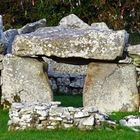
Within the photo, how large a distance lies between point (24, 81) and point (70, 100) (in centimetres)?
284

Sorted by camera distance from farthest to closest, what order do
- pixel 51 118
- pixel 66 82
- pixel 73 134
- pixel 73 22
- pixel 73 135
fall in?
pixel 73 22, pixel 66 82, pixel 51 118, pixel 73 134, pixel 73 135

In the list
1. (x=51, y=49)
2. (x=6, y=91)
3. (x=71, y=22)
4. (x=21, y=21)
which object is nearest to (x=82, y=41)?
(x=51, y=49)

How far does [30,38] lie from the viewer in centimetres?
1975

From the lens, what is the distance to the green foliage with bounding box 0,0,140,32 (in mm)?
32781

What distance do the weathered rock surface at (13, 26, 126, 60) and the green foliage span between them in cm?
1278

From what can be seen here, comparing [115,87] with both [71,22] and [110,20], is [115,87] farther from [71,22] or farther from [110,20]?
[110,20]

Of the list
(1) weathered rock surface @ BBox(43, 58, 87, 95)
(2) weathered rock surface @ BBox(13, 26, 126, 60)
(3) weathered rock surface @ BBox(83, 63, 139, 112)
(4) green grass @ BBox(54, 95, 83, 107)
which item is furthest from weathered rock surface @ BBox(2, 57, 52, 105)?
(1) weathered rock surface @ BBox(43, 58, 87, 95)

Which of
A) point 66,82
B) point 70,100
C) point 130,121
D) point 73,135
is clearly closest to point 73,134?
point 73,135

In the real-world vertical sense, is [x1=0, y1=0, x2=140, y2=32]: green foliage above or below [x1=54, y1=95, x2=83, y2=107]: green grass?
above

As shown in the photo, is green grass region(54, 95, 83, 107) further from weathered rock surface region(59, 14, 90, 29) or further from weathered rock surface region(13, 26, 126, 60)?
weathered rock surface region(59, 14, 90, 29)

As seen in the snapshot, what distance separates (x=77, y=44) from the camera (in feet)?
63.9

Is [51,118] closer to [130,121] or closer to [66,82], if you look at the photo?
[130,121]

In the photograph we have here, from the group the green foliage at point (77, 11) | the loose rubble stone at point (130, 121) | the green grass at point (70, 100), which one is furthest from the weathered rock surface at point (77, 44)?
the green foliage at point (77, 11)

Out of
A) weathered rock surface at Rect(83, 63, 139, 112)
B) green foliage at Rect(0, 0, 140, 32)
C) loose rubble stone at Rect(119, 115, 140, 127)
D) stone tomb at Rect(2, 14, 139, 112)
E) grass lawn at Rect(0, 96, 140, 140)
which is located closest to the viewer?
grass lawn at Rect(0, 96, 140, 140)
